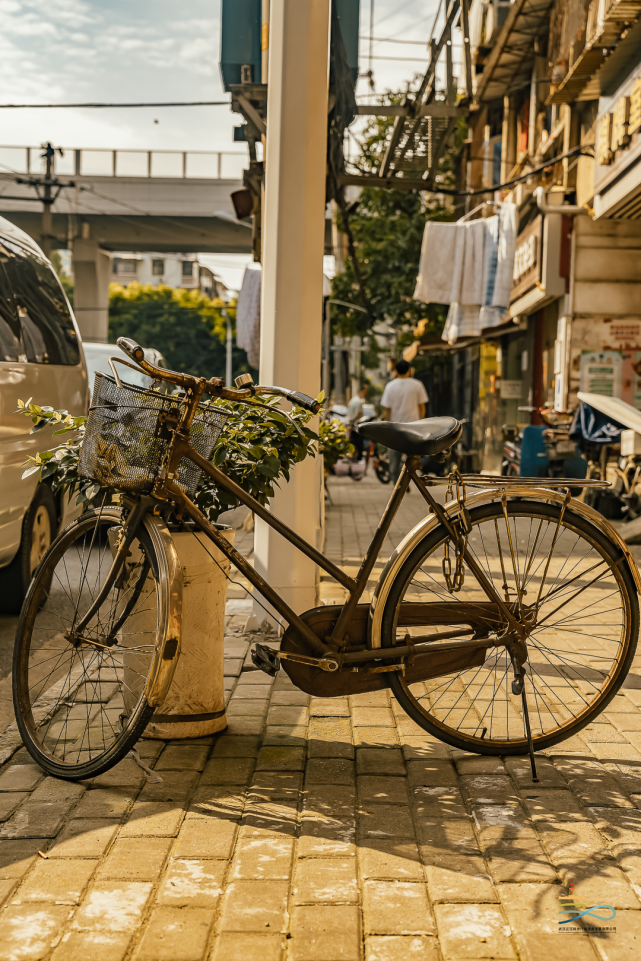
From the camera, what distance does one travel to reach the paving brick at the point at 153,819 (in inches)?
114

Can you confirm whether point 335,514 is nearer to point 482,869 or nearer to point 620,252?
point 620,252

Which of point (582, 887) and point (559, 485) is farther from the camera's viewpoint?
point (559, 485)

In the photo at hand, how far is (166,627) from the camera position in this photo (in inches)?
122

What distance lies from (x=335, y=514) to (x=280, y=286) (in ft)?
22.5

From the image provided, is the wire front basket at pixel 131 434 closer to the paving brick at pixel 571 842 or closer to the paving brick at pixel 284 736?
the paving brick at pixel 284 736

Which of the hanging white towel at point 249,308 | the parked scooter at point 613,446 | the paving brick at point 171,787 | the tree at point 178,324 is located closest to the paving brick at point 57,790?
the paving brick at point 171,787

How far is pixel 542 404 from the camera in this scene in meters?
17.6

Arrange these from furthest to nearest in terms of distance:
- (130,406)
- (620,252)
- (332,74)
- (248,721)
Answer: (620,252) → (332,74) → (248,721) → (130,406)

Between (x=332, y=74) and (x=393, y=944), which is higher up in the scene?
(x=332, y=74)

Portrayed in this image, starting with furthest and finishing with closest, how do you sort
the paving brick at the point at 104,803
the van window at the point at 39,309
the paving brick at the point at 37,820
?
the van window at the point at 39,309 → the paving brick at the point at 104,803 → the paving brick at the point at 37,820

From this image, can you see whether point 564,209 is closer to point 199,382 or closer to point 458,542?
point 458,542

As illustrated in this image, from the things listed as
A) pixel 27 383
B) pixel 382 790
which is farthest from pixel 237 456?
pixel 27 383

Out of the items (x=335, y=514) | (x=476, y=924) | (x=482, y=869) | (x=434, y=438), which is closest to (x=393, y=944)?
(x=476, y=924)

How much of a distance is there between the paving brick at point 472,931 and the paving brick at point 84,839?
0.96 metres
